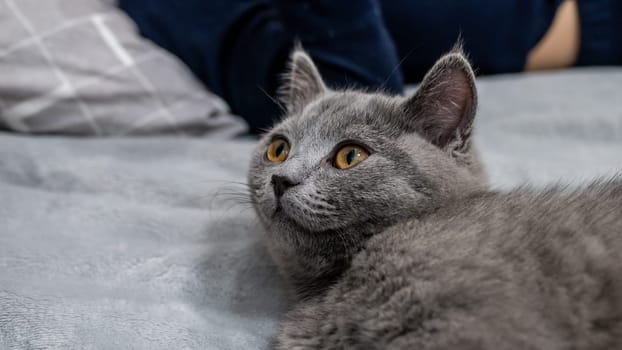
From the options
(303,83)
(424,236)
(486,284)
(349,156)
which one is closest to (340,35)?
(303,83)

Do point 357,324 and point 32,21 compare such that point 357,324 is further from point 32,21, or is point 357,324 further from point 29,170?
point 32,21

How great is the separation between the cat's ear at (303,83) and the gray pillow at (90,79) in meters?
0.47

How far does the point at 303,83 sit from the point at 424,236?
53 cm

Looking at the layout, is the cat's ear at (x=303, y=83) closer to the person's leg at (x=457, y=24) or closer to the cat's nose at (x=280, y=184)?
the cat's nose at (x=280, y=184)

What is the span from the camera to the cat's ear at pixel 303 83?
45.6 inches

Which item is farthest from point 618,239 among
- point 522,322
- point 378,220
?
point 378,220

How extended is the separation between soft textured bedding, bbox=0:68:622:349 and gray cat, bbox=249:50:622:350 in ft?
0.31

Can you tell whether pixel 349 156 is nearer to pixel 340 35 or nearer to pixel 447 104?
pixel 447 104

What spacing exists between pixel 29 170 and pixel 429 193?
92 cm

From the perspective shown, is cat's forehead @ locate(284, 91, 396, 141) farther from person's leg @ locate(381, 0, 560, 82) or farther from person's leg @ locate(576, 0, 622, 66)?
person's leg @ locate(576, 0, 622, 66)

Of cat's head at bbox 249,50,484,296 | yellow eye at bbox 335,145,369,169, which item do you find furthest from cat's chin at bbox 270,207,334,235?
yellow eye at bbox 335,145,369,169

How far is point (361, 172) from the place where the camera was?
2.73ft

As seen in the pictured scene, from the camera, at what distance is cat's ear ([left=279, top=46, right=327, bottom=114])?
45.6 inches

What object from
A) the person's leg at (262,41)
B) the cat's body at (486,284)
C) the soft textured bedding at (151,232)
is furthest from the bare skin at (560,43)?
the cat's body at (486,284)
